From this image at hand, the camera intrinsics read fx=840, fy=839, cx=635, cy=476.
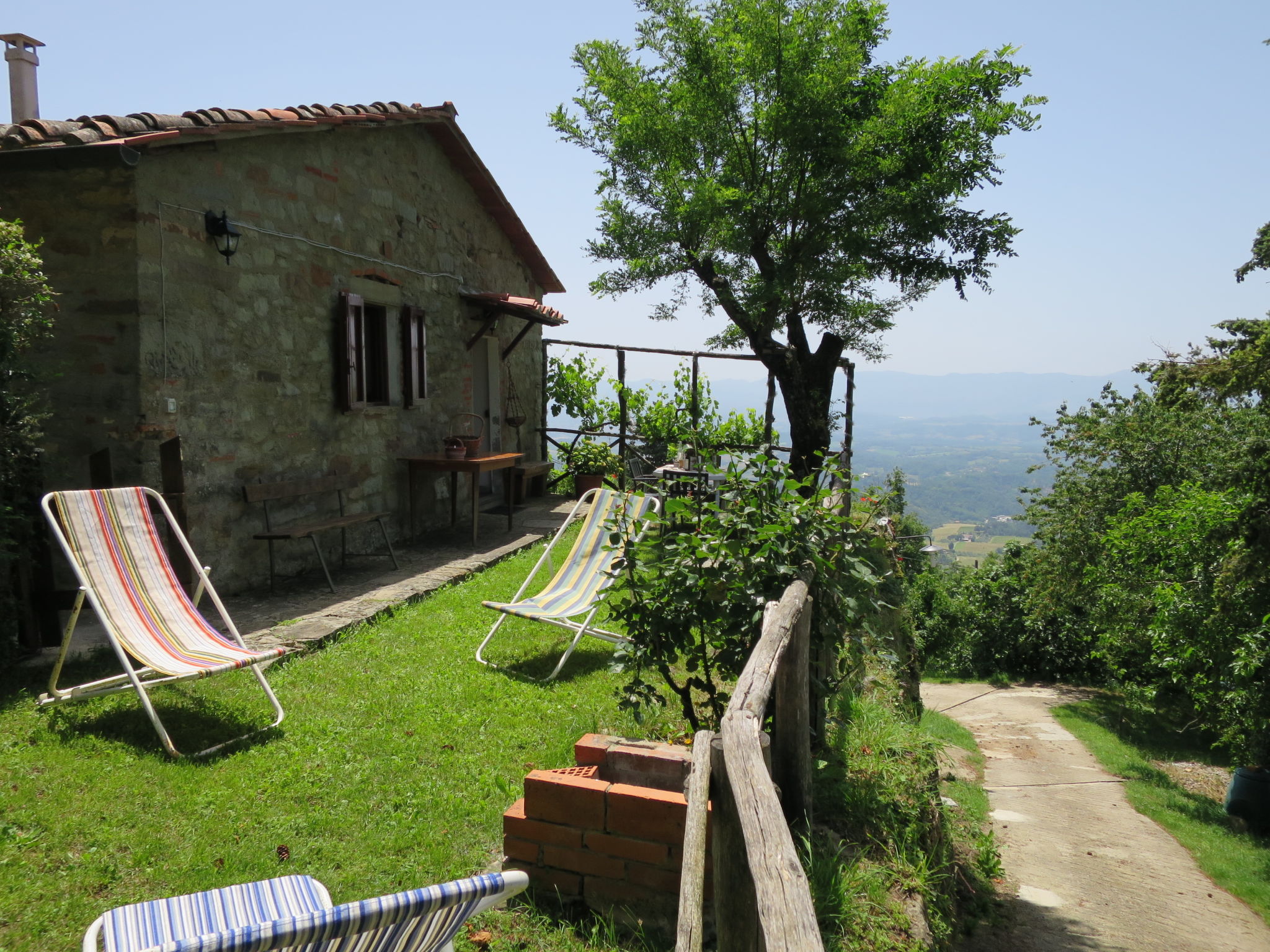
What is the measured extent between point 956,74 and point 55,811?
28.6 ft

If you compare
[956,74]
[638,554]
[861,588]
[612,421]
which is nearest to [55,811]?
[638,554]

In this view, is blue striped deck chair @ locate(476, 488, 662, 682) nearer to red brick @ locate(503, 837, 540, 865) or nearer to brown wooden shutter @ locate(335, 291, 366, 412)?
red brick @ locate(503, 837, 540, 865)

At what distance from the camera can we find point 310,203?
6.70 m

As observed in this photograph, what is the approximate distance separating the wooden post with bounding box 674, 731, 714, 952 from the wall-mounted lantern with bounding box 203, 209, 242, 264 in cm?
515

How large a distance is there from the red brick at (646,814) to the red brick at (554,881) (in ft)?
0.72

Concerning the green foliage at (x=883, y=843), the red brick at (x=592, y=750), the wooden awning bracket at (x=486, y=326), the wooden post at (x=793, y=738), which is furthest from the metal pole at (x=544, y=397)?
the wooden post at (x=793, y=738)

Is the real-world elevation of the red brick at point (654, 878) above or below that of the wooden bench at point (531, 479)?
below

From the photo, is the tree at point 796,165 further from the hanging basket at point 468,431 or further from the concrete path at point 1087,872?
the concrete path at point 1087,872

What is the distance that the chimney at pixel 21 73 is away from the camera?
630cm

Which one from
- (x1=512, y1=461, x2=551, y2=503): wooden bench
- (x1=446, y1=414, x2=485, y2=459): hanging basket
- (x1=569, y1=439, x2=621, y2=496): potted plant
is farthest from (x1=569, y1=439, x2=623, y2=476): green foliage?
(x1=446, y1=414, x2=485, y2=459): hanging basket

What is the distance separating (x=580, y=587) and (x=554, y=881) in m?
2.47

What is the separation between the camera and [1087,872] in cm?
696

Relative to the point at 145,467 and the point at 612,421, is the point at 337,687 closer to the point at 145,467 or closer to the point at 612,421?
the point at 145,467

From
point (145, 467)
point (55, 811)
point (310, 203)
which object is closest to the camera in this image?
point (55, 811)
